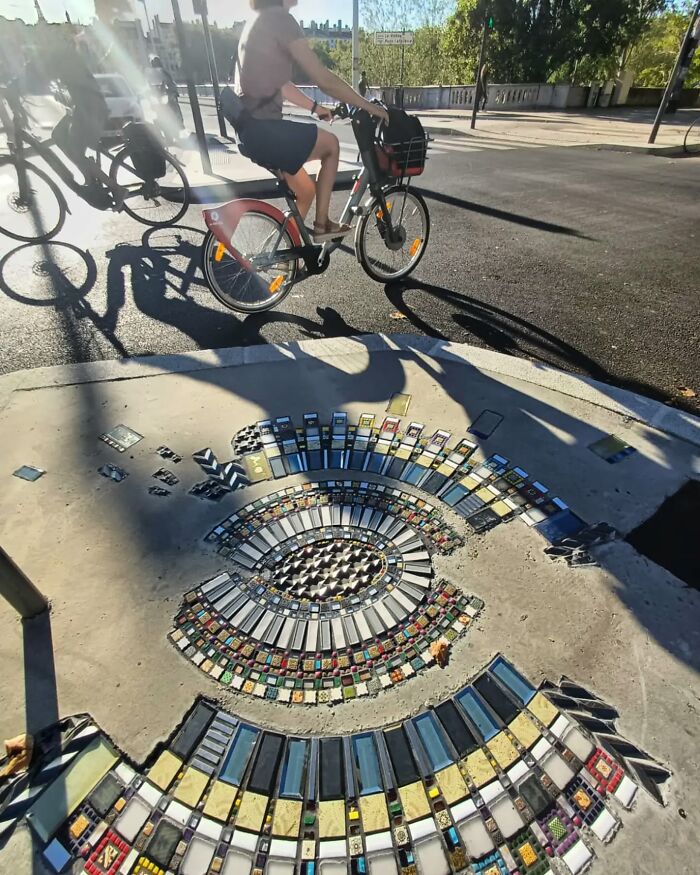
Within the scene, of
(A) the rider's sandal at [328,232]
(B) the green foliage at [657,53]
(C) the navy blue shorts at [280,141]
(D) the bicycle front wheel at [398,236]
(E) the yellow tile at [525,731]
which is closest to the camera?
(E) the yellow tile at [525,731]

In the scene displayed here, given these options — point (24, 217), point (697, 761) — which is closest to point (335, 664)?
point (697, 761)

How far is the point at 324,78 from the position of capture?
341 cm

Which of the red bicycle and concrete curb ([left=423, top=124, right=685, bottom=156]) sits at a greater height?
the red bicycle

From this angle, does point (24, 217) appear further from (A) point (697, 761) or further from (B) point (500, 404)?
(A) point (697, 761)

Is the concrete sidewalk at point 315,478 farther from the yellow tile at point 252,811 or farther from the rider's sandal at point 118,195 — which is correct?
the rider's sandal at point 118,195

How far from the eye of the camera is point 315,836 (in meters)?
1.42

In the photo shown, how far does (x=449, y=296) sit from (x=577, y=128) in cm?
1880

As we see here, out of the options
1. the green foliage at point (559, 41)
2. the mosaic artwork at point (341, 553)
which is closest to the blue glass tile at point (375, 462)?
the mosaic artwork at point (341, 553)

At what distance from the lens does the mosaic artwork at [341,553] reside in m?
1.82

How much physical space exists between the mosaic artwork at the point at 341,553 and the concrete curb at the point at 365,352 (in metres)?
0.80

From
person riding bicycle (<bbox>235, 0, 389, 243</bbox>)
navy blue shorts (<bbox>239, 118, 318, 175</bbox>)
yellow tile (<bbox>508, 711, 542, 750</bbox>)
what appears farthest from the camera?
navy blue shorts (<bbox>239, 118, 318, 175</bbox>)

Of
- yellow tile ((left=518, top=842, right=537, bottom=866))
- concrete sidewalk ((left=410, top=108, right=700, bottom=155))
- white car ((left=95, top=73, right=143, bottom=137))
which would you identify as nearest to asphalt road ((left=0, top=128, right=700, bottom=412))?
yellow tile ((left=518, top=842, right=537, bottom=866))

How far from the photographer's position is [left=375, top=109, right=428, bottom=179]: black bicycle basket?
12.4 ft

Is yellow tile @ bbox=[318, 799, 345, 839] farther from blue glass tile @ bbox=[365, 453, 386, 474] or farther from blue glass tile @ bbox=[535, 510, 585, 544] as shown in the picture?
blue glass tile @ bbox=[365, 453, 386, 474]
